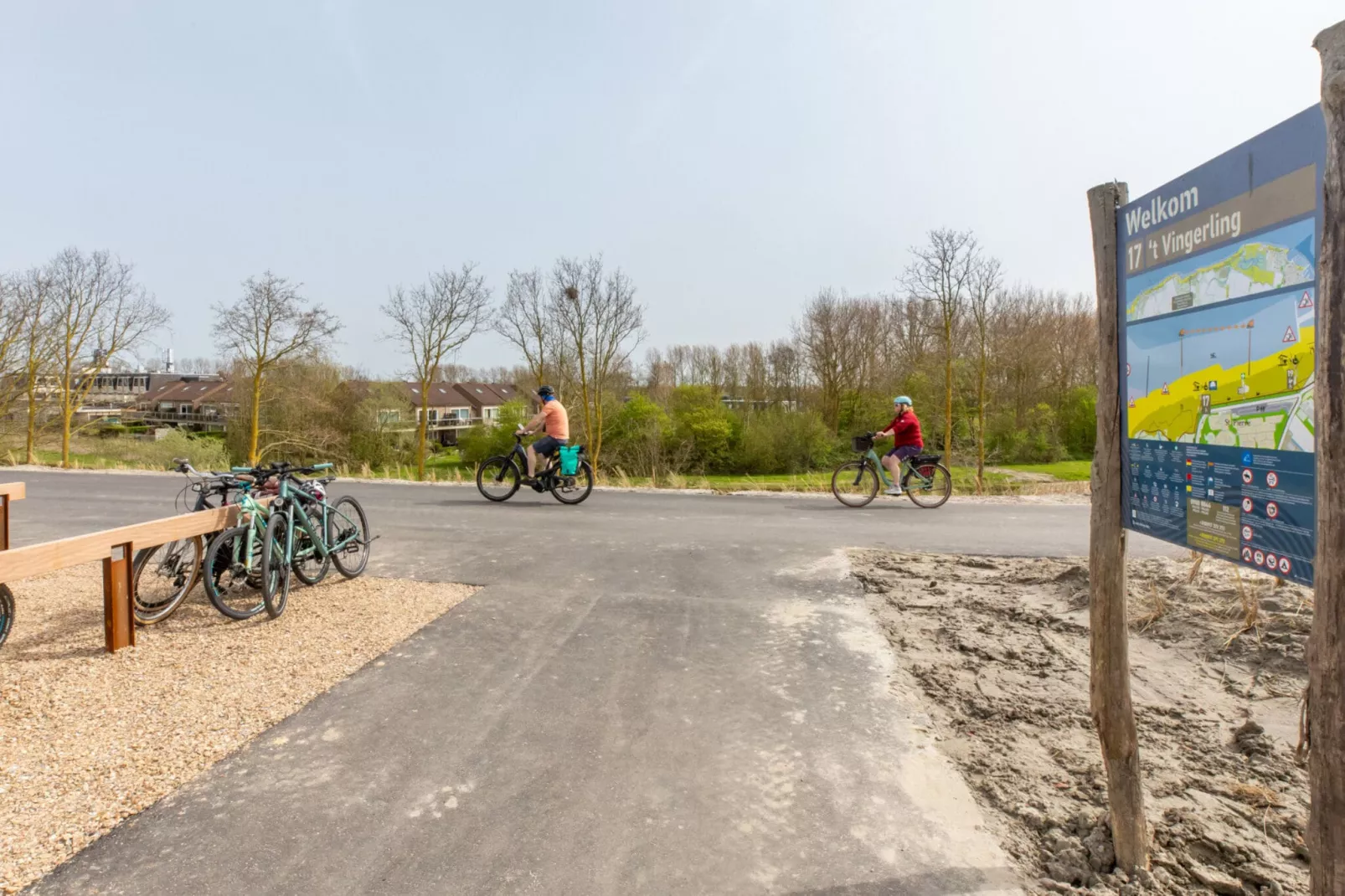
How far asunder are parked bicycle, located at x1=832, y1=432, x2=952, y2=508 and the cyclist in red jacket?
8 cm

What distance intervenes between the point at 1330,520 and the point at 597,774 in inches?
98.4

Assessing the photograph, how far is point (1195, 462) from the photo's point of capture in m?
2.41

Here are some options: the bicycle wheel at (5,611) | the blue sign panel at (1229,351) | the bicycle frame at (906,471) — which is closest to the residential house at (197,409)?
the bicycle wheel at (5,611)

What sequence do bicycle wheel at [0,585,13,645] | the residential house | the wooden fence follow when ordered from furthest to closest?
the residential house → bicycle wheel at [0,585,13,645] → the wooden fence

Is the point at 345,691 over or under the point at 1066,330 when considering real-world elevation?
under

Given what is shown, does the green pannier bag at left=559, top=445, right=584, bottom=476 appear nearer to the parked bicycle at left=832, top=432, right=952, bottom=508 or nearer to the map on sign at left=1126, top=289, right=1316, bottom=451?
the parked bicycle at left=832, top=432, right=952, bottom=508

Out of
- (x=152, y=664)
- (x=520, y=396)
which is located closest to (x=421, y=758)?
(x=152, y=664)

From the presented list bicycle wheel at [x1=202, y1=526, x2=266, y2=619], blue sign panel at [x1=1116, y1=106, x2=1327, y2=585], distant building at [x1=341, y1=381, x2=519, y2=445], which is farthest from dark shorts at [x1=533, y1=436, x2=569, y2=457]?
distant building at [x1=341, y1=381, x2=519, y2=445]

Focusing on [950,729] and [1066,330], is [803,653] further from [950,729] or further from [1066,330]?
[1066,330]

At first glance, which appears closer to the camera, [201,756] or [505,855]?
[505,855]

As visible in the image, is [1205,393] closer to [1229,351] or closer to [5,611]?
[1229,351]

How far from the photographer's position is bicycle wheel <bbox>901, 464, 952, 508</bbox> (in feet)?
36.3

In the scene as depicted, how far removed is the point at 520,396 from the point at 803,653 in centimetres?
3610

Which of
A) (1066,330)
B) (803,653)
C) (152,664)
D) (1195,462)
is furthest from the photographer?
(1066,330)
